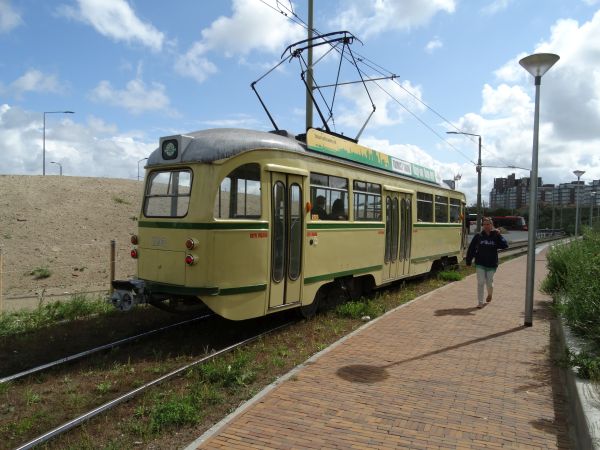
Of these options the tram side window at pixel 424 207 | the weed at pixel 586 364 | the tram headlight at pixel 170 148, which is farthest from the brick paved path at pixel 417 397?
→ the tram side window at pixel 424 207

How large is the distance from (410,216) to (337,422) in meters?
8.76

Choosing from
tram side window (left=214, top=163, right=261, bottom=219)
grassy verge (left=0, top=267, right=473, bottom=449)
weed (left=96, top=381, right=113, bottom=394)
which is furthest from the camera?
tram side window (left=214, top=163, right=261, bottom=219)

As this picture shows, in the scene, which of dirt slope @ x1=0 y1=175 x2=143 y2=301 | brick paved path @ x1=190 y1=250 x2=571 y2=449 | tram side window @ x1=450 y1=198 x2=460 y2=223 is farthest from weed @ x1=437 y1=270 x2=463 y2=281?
A: dirt slope @ x1=0 y1=175 x2=143 y2=301

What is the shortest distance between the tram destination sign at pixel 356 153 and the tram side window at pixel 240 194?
1.57m

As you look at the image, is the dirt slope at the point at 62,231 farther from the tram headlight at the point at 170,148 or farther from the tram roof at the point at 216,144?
the tram roof at the point at 216,144

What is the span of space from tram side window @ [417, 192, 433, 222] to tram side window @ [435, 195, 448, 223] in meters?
0.62

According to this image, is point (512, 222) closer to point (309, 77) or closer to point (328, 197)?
point (309, 77)

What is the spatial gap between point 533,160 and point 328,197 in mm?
3505

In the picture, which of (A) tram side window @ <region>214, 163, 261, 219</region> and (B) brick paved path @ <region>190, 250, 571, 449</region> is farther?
(A) tram side window @ <region>214, 163, 261, 219</region>

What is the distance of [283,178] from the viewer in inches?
306

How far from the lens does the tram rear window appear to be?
7215mm

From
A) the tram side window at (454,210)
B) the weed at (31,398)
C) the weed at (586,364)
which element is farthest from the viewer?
the tram side window at (454,210)

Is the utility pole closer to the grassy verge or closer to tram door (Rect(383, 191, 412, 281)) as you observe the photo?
tram door (Rect(383, 191, 412, 281))

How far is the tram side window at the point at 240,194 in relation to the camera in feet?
23.3
